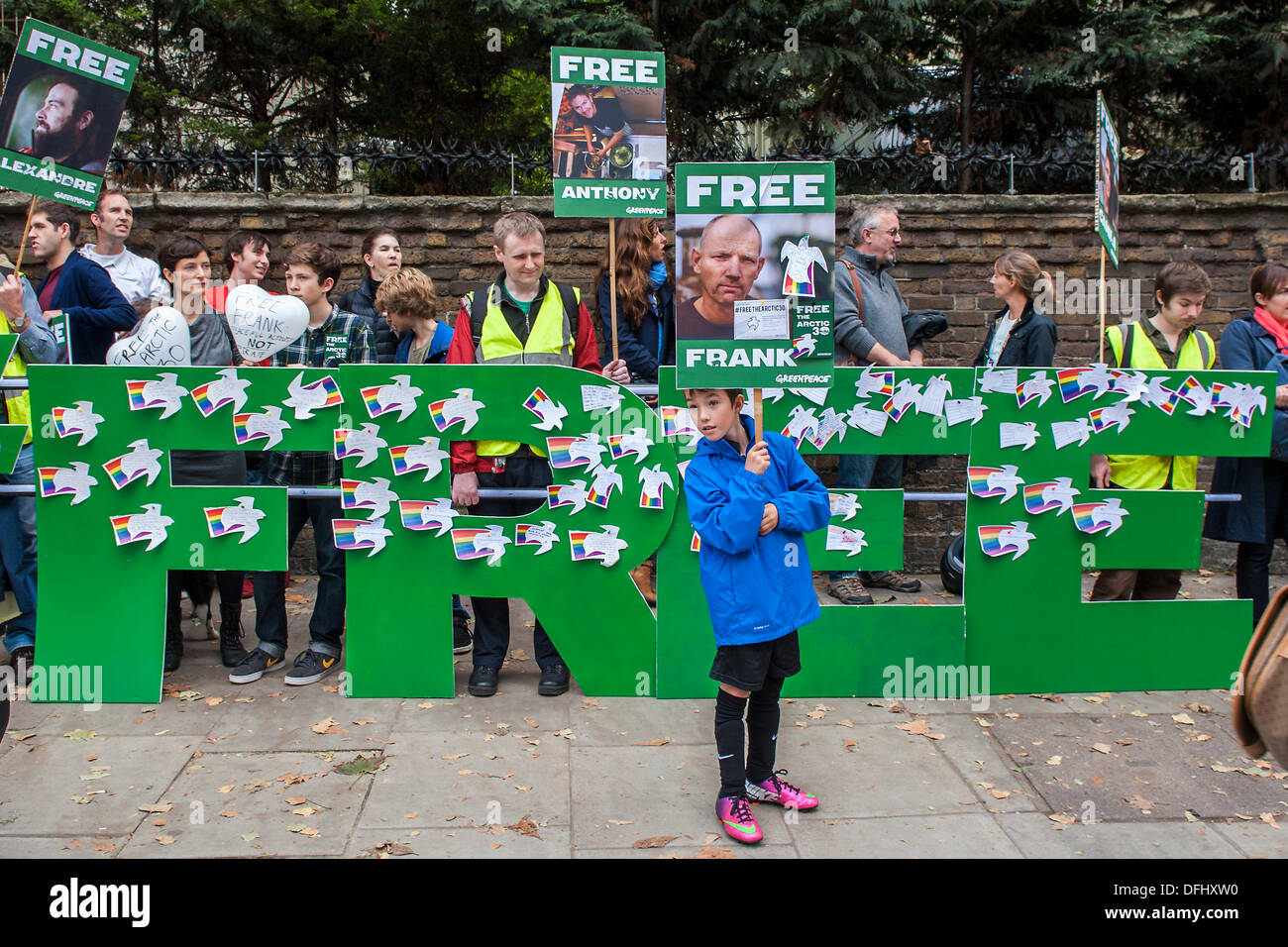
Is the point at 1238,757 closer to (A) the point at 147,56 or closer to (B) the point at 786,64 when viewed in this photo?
(B) the point at 786,64

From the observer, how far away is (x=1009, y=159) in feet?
27.0

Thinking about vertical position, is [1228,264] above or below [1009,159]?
below

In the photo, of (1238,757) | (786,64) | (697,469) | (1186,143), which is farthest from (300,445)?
(1186,143)

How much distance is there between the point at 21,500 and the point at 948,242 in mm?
6087

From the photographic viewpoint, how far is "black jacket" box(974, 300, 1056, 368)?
20.6ft

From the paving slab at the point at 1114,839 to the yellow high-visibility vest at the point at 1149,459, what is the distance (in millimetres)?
2113

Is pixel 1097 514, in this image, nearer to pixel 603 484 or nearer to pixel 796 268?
pixel 796 268

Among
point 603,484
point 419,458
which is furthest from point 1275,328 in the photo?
point 419,458

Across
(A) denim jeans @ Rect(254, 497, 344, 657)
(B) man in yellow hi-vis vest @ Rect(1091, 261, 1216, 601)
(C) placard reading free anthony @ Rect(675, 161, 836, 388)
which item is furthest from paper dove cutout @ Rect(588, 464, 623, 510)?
(B) man in yellow hi-vis vest @ Rect(1091, 261, 1216, 601)

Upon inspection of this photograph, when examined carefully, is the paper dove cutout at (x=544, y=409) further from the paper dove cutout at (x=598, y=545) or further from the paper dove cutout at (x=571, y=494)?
the paper dove cutout at (x=598, y=545)

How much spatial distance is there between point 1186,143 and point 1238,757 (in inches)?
294

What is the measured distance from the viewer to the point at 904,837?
400 cm

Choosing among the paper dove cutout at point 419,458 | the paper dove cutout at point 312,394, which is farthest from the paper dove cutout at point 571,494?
the paper dove cutout at point 312,394

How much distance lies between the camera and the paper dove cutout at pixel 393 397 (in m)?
5.20
